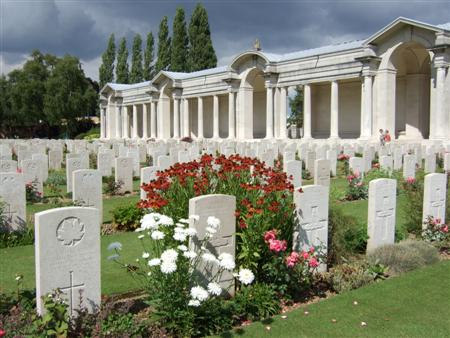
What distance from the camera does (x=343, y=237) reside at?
270 inches

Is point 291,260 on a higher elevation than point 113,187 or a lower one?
lower

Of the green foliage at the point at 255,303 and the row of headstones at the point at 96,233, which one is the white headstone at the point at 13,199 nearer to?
Result: the row of headstones at the point at 96,233

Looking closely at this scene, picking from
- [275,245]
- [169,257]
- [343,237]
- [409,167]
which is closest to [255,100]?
[409,167]

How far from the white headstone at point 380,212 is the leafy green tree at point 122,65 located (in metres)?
58.4

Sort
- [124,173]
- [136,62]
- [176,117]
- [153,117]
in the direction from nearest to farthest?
1. [124,173]
2. [176,117]
3. [153,117]
4. [136,62]

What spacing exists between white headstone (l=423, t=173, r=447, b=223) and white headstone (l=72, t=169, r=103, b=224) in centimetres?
602

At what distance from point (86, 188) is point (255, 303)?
4.94 meters

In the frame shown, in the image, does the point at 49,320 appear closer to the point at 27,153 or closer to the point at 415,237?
the point at 415,237

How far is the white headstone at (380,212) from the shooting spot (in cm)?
707

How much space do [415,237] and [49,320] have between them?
6425 mm

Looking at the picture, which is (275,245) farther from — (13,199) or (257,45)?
(257,45)

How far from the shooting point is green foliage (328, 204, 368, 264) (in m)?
6.73

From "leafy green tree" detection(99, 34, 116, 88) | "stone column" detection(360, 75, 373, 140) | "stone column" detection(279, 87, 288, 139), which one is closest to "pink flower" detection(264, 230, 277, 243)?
"stone column" detection(360, 75, 373, 140)

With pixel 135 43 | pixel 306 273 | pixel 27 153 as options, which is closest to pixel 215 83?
pixel 135 43
